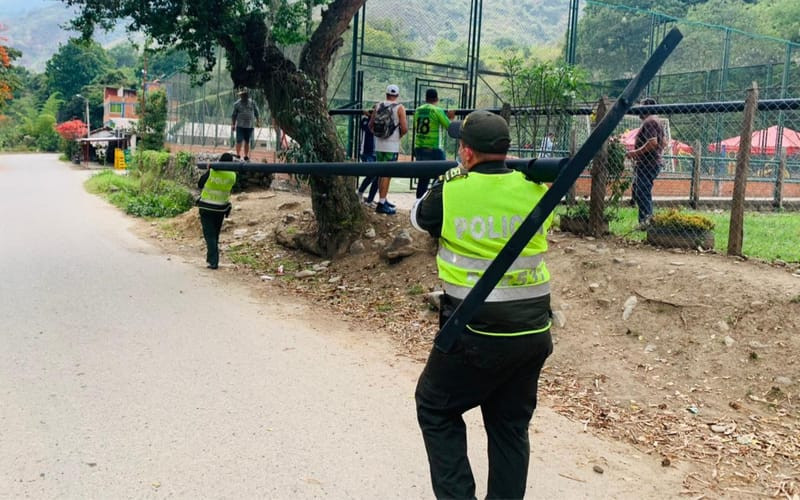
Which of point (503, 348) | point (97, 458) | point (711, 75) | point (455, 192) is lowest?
point (97, 458)

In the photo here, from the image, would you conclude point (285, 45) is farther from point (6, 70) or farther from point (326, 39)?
point (6, 70)

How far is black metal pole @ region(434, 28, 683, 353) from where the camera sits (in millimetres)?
2176

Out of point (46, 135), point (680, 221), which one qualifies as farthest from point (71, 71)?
point (680, 221)

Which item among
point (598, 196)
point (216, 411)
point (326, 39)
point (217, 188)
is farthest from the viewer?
point (326, 39)

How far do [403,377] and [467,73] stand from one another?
13.1 meters

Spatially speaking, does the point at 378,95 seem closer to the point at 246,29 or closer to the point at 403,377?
the point at 246,29

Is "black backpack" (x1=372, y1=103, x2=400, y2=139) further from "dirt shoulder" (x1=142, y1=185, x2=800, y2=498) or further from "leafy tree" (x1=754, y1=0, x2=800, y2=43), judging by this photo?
"leafy tree" (x1=754, y1=0, x2=800, y2=43)

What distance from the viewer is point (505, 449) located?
120 inches

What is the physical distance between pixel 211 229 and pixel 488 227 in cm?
748

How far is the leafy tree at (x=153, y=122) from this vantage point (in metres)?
35.0

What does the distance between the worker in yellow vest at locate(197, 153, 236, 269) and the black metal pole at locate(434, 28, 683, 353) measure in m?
7.33

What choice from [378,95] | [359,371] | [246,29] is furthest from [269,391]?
[378,95]

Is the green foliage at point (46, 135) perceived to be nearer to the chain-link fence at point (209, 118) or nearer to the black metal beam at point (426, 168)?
the chain-link fence at point (209, 118)

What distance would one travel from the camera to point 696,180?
42.0 ft
